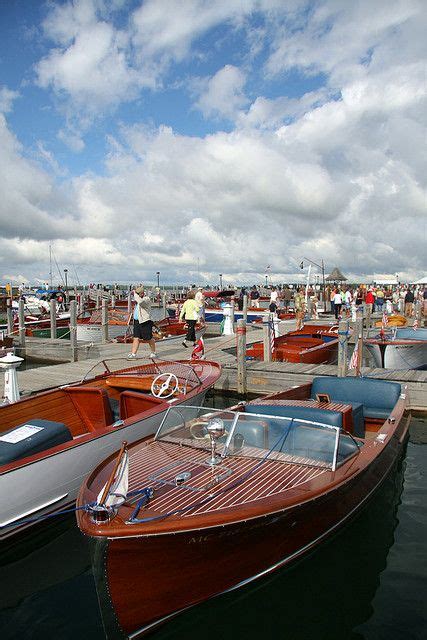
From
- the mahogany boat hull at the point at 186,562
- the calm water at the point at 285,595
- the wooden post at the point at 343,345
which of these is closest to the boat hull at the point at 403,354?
the wooden post at the point at 343,345

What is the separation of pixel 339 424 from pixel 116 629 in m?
3.50

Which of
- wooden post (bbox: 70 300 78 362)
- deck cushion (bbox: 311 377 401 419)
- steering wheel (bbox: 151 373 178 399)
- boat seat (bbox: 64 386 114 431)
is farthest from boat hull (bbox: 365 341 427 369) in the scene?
boat seat (bbox: 64 386 114 431)

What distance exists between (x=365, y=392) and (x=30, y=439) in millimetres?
5516

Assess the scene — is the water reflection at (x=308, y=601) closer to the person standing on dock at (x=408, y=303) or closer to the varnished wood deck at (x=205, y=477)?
the varnished wood deck at (x=205, y=477)

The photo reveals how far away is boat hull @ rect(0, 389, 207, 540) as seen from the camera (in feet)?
16.8

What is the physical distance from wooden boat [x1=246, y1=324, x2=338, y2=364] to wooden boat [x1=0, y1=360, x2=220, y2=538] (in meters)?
5.72

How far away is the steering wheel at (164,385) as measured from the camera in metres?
7.75

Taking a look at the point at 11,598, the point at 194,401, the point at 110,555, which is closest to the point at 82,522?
the point at 110,555

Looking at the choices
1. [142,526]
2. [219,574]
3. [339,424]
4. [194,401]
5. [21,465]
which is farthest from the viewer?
[194,401]

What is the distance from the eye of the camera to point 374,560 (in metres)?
5.25

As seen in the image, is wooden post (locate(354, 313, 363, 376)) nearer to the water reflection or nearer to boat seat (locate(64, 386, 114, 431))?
the water reflection

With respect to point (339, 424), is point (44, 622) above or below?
below

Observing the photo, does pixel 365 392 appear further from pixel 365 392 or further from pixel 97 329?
pixel 97 329

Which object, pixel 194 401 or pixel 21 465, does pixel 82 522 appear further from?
pixel 194 401
